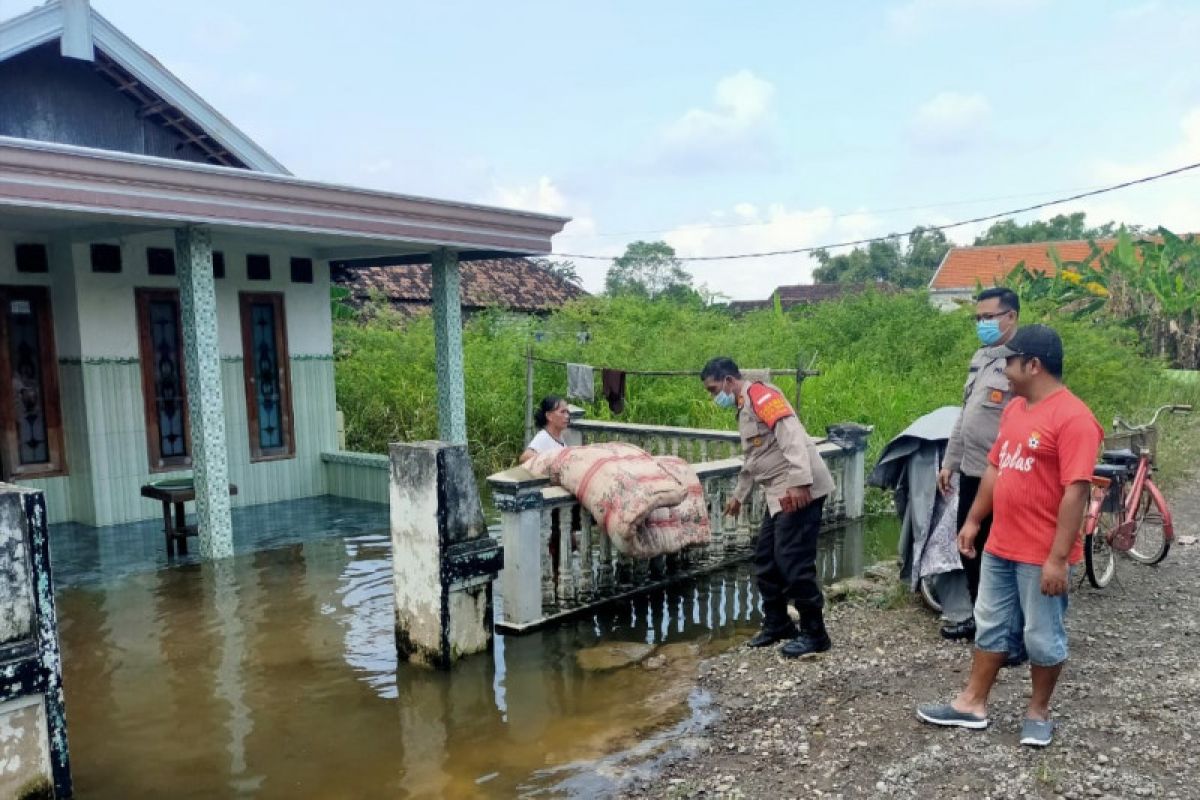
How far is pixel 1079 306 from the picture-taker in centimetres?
1927

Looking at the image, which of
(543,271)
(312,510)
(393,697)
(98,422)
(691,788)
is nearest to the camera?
(691,788)

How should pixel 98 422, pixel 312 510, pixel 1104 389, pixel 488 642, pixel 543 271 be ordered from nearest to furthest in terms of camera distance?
pixel 488 642 < pixel 98 422 < pixel 312 510 < pixel 1104 389 < pixel 543 271

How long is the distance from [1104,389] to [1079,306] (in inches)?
268

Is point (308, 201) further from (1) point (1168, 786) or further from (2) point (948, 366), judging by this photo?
(2) point (948, 366)

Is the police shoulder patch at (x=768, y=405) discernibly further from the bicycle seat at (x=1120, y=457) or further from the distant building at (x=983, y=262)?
the distant building at (x=983, y=262)

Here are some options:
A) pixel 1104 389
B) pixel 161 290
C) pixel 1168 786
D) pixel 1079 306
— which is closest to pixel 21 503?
pixel 1168 786

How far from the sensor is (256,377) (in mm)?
9695

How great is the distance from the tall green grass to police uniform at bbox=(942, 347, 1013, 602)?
5.43 meters

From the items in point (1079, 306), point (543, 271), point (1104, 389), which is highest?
point (543, 271)

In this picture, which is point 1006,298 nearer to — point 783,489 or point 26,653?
point 783,489

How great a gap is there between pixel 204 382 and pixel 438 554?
11.6 ft

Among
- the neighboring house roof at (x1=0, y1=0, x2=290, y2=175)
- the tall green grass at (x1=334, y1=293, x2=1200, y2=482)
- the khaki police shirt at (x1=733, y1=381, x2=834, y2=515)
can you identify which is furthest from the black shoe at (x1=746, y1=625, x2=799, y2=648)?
the neighboring house roof at (x1=0, y1=0, x2=290, y2=175)

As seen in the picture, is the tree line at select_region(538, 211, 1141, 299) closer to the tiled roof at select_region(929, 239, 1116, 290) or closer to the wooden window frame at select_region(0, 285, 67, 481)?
the tiled roof at select_region(929, 239, 1116, 290)

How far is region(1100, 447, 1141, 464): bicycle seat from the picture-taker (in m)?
6.66
